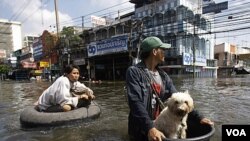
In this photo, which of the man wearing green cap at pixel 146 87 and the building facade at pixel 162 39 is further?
the building facade at pixel 162 39

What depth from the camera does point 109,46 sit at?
36.5 metres

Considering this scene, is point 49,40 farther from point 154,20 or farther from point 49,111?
point 49,111

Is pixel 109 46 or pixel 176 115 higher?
pixel 109 46

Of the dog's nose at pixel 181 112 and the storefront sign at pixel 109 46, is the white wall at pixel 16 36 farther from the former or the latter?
the dog's nose at pixel 181 112

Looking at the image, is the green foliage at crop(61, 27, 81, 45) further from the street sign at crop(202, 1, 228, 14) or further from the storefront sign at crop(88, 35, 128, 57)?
the street sign at crop(202, 1, 228, 14)

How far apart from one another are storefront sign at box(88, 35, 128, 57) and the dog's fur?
29.8 m

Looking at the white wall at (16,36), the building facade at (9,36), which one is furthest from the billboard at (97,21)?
the white wall at (16,36)

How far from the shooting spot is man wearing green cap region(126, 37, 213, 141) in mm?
3566

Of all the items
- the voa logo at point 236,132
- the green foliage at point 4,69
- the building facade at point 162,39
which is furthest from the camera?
the green foliage at point 4,69

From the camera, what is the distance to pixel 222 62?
5934 centimetres

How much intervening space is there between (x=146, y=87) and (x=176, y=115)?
612 millimetres

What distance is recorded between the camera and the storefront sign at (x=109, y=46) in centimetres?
3394

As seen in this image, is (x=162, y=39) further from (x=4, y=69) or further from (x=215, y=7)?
(x=4, y=69)

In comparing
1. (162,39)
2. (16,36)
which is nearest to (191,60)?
(162,39)
